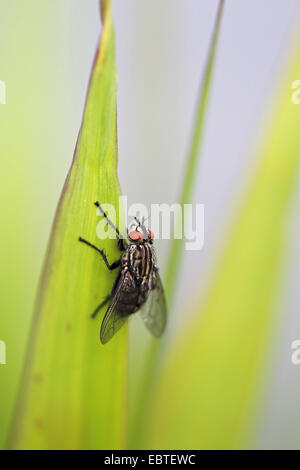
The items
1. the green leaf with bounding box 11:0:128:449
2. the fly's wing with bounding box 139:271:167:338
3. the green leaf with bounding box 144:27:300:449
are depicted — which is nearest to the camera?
the green leaf with bounding box 11:0:128:449

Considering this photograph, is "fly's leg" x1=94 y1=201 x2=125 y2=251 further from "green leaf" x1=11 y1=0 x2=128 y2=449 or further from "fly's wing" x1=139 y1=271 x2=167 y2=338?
"fly's wing" x1=139 y1=271 x2=167 y2=338

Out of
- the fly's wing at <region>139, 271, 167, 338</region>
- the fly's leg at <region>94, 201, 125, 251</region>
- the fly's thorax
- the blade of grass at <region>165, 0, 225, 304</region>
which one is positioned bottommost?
the fly's wing at <region>139, 271, 167, 338</region>

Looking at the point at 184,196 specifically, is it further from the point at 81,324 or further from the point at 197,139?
the point at 81,324

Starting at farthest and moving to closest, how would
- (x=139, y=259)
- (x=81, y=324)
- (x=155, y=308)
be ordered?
(x=155, y=308)
(x=139, y=259)
(x=81, y=324)

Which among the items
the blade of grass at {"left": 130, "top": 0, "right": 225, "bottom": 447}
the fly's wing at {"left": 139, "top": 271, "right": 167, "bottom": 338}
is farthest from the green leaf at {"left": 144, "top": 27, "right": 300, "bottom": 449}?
the fly's wing at {"left": 139, "top": 271, "right": 167, "bottom": 338}

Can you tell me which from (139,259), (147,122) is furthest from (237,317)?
(147,122)
